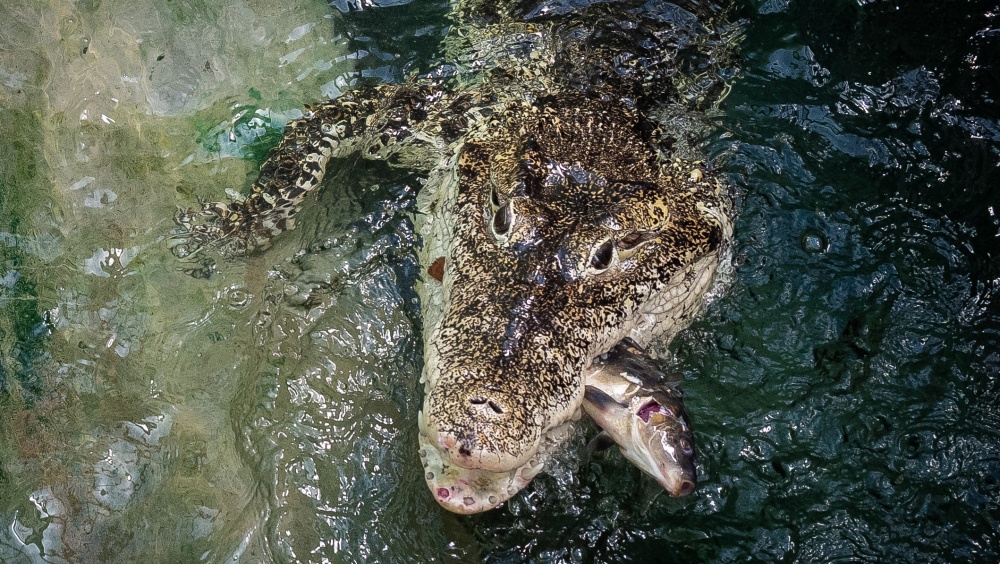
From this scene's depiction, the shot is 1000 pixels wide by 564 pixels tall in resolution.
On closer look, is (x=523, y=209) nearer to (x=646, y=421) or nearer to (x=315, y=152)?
(x=646, y=421)

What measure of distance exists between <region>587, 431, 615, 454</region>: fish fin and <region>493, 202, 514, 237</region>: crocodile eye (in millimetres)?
1043

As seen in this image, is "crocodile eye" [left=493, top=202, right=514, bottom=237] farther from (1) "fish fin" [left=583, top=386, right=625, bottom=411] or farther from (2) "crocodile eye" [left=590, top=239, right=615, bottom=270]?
(1) "fish fin" [left=583, top=386, right=625, bottom=411]

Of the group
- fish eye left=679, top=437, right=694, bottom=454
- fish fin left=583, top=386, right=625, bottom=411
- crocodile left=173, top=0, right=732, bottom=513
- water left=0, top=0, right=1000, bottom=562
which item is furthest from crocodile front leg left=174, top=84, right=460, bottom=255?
fish eye left=679, top=437, right=694, bottom=454

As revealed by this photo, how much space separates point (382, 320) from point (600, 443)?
1.39 meters

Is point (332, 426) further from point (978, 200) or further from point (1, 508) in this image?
point (978, 200)

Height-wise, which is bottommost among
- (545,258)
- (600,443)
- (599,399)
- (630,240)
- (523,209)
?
(600,443)

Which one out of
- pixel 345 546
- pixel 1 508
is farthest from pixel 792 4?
pixel 1 508

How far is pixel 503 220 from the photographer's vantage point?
Result: 3.74 m

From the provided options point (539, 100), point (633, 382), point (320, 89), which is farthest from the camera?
point (320, 89)

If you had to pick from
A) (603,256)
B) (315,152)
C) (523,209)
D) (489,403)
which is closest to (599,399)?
(489,403)

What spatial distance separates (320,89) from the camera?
5.14 meters

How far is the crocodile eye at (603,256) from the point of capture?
3623 mm

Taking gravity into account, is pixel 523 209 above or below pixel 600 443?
above

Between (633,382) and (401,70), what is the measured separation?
297cm
